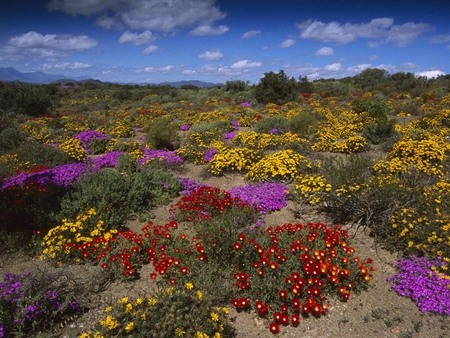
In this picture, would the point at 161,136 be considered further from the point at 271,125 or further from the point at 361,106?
the point at 361,106

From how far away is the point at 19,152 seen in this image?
33.4 feet

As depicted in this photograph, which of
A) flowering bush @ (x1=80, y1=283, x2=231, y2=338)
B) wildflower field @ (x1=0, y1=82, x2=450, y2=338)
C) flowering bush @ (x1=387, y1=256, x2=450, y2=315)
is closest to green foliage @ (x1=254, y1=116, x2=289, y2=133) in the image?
wildflower field @ (x1=0, y1=82, x2=450, y2=338)

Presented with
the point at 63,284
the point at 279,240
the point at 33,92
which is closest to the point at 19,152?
the point at 63,284

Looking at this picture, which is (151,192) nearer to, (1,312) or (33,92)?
(1,312)

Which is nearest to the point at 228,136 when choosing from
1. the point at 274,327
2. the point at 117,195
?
the point at 117,195

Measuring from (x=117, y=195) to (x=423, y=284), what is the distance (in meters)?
5.89

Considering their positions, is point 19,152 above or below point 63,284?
above

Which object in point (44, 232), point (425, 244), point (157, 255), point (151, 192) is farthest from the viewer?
point (151, 192)

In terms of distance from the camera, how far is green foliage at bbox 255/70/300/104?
1000 inches

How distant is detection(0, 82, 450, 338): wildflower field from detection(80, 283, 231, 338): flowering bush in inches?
0.7

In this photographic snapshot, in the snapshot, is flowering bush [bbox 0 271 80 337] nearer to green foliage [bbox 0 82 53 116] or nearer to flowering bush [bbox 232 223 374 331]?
flowering bush [bbox 232 223 374 331]

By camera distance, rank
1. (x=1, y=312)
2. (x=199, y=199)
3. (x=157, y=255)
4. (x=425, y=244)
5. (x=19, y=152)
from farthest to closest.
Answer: (x=19, y=152), (x=199, y=199), (x=157, y=255), (x=425, y=244), (x=1, y=312)

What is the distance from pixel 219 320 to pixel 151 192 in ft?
15.1

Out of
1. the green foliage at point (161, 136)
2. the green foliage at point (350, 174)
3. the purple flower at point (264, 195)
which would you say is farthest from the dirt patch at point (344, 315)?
the green foliage at point (161, 136)
